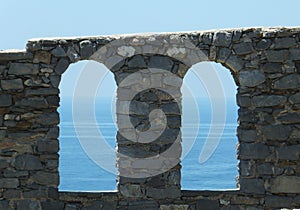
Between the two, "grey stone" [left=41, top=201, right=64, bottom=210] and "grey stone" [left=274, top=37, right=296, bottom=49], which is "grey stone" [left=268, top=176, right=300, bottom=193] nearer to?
"grey stone" [left=274, top=37, right=296, bottom=49]

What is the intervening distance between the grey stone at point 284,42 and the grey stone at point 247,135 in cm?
130

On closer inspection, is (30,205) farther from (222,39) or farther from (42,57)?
(222,39)

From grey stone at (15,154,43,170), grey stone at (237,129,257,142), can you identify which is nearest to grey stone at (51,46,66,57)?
grey stone at (15,154,43,170)

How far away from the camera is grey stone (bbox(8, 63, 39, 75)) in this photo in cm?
1061

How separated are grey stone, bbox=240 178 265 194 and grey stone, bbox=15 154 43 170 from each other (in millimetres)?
3112

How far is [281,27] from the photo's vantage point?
10109 mm

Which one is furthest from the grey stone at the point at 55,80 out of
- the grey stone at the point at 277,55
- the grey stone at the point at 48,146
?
the grey stone at the point at 277,55

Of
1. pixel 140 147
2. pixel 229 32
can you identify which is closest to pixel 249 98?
pixel 229 32

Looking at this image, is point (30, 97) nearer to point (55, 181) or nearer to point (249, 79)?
point (55, 181)

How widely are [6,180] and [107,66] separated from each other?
2.37 metres

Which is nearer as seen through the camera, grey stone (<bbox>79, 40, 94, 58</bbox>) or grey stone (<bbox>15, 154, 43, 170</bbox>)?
grey stone (<bbox>79, 40, 94, 58</bbox>)

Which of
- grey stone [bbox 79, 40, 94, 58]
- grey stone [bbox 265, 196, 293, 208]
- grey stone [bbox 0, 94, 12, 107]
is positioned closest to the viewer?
grey stone [bbox 265, 196, 293, 208]

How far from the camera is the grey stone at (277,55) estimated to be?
1009cm

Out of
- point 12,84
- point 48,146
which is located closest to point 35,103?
point 12,84
